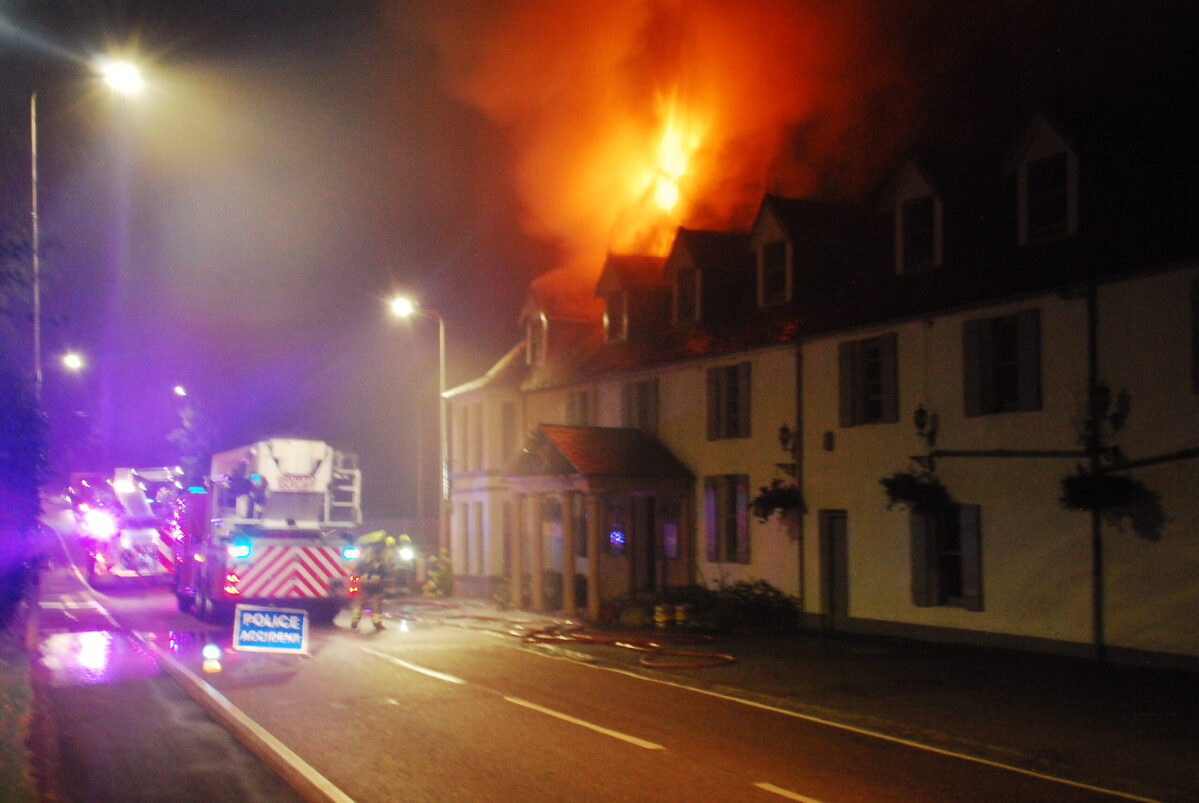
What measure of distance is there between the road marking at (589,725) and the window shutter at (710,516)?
12.0m

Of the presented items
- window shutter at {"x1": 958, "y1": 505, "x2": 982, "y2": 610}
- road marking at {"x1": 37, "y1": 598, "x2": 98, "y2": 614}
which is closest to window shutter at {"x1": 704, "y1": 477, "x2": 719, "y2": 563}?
window shutter at {"x1": 958, "y1": 505, "x2": 982, "y2": 610}

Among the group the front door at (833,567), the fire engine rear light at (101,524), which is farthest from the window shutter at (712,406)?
the fire engine rear light at (101,524)

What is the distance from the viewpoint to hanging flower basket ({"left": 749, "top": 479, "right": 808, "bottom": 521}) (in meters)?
21.7

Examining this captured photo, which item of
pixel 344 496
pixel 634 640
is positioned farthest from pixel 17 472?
pixel 344 496

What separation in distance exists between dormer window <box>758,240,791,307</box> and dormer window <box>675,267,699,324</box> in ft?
7.68

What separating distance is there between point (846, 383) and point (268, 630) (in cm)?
1124

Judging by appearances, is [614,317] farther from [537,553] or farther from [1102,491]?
[1102,491]

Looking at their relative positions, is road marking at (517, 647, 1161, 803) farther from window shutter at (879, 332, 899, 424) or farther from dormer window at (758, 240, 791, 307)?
dormer window at (758, 240, 791, 307)

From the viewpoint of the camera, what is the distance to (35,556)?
1374cm

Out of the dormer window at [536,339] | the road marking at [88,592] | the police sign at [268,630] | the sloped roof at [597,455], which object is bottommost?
the road marking at [88,592]

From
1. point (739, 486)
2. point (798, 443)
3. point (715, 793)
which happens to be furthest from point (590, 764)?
point (739, 486)

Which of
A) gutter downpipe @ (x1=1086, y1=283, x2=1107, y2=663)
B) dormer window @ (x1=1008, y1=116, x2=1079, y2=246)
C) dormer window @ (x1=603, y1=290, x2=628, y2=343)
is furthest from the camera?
dormer window @ (x1=603, y1=290, x2=628, y2=343)

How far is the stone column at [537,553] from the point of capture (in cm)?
2648

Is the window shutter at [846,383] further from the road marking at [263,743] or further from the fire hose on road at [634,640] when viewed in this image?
the road marking at [263,743]
